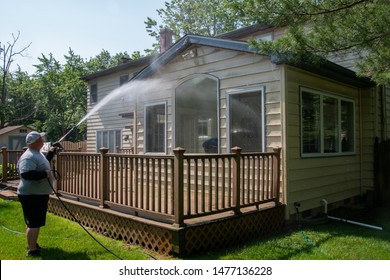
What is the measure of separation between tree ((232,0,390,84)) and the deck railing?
5.89ft

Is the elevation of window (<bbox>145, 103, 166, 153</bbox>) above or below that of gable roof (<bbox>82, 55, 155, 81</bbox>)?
below

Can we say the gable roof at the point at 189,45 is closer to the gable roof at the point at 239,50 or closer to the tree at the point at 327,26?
the gable roof at the point at 239,50

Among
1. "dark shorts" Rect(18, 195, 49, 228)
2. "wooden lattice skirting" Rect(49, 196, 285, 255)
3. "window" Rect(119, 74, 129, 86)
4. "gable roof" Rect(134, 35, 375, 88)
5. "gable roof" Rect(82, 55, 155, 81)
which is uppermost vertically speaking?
"gable roof" Rect(82, 55, 155, 81)

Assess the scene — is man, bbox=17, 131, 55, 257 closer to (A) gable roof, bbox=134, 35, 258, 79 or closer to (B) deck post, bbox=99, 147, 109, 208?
(B) deck post, bbox=99, 147, 109, 208

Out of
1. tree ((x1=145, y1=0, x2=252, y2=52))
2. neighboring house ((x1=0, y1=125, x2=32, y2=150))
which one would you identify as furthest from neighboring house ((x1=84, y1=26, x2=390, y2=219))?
tree ((x1=145, y1=0, x2=252, y2=52))

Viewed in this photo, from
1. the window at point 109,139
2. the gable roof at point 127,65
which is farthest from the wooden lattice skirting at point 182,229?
the window at point 109,139

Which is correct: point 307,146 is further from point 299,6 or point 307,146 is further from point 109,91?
point 109,91

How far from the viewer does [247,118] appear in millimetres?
6348

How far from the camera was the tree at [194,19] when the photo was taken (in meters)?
30.1

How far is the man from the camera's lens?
4.21 m

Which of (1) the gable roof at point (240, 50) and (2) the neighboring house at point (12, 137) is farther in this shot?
(2) the neighboring house at point (12, 137)

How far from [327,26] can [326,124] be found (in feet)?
8.07

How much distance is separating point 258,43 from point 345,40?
136 centimetres

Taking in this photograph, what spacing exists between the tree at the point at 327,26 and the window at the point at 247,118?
1.06 m
